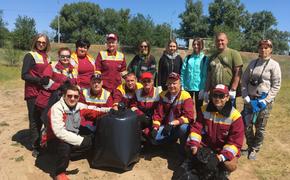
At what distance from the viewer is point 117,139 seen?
4.48 meters

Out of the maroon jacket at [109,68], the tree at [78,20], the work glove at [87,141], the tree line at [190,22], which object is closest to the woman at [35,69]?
the maroon jacket at [109,68]

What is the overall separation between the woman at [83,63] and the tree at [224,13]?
57.4 m

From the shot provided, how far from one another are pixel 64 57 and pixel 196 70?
2113 millimetres

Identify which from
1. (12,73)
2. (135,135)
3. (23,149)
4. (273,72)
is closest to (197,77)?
(273,72)

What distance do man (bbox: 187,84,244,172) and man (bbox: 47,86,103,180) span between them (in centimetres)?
146

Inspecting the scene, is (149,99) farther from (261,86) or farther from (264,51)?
(264,51)

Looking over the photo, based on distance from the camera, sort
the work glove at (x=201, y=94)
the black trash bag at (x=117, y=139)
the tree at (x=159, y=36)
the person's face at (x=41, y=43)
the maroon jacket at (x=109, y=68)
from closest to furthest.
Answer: the black trash bag at (x=117, y=139)
the person's face at (x=41, y=43)
the work glove at (x=201, y=94)
the maroon jacket at (x=109, y=68)
the tree at (x=159, y=36)

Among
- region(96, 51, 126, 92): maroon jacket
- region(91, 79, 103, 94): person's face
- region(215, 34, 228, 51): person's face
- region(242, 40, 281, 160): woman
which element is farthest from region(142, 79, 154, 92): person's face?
region(242, 40, 281, 160): woman

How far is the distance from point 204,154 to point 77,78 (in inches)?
89.9

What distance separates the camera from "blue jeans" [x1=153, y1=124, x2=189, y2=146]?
→ 485cm

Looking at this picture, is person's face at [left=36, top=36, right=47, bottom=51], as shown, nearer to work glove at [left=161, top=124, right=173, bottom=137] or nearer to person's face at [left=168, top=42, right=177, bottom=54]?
person's face at [left=168, top=42, right=177, bottom=54]

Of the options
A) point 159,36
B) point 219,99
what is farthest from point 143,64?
point 159,36

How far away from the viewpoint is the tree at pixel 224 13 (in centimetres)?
6109

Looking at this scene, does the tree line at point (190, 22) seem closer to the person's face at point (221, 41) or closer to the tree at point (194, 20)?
the tree at point (194, 20)
